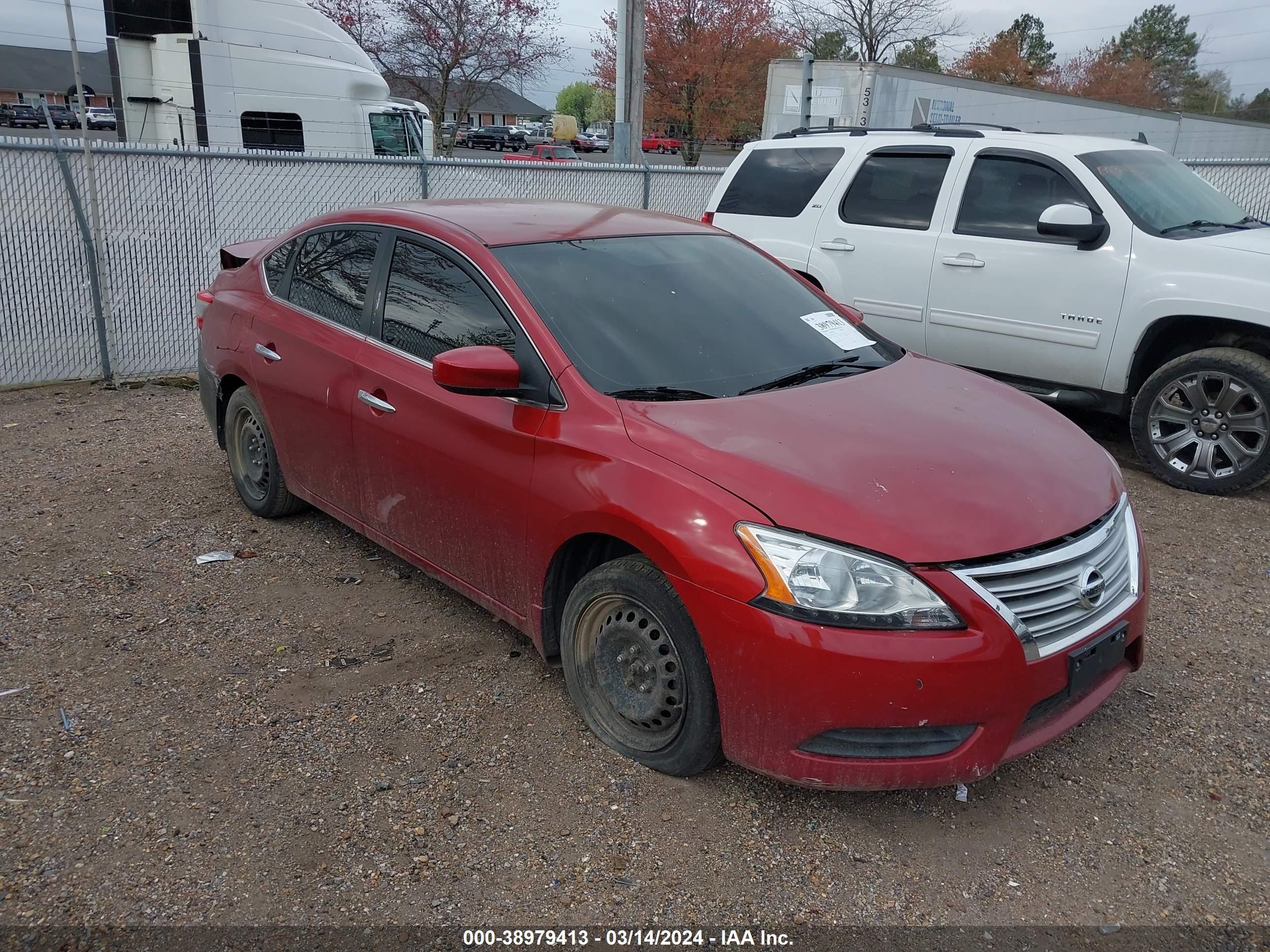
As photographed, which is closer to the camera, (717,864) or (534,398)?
(717,864)

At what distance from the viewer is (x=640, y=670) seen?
312 centimetres

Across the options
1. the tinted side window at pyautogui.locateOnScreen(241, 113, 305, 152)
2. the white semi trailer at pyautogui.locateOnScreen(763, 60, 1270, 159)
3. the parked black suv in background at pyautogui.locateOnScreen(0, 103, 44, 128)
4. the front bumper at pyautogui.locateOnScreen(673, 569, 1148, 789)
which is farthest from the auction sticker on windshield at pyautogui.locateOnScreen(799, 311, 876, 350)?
the parked black suv in background at pyautogui.locateOnScreen(0, 103, 44, 128)

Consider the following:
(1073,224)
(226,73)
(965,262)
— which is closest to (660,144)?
(226,73)

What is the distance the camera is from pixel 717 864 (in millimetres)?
2783

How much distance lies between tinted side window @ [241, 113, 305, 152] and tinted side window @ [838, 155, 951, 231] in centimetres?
855

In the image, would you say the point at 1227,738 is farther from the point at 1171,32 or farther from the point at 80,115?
the point at 1171,32

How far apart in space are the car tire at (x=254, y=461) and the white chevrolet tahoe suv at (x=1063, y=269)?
3.50 m

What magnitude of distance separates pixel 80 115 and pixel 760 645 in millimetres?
7238

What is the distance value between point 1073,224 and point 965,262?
78 centimetres

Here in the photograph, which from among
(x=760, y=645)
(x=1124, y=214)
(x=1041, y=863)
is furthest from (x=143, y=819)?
(x=1124, y=214)

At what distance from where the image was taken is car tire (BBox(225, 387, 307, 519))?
16.4 feet

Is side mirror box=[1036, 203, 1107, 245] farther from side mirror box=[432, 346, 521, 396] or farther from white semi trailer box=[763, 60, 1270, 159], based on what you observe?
white semi trailer box=[763, 60, 1270, 159]

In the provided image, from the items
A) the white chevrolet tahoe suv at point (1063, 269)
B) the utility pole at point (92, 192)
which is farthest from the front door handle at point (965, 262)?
the utility pole at point (92, 192)

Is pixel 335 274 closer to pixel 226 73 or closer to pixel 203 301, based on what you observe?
pixel 203 301
